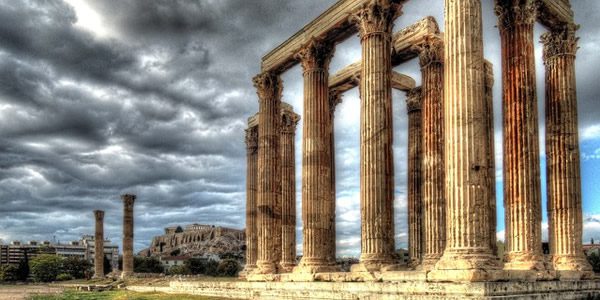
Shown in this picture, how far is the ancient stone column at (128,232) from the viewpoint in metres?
83.4

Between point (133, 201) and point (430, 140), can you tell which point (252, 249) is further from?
point (133, 201)

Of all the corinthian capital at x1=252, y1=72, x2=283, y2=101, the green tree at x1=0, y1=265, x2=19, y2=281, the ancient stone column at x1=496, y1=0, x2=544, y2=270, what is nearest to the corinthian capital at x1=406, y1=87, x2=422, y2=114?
the corinthian capital at x1=252, y1=72, x2=283, y2=101

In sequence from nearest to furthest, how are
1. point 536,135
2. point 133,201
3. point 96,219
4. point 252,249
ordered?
point 536,135 < point 252,249 < point 133,201 < point 96,219

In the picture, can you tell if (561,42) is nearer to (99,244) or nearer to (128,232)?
(128,232)

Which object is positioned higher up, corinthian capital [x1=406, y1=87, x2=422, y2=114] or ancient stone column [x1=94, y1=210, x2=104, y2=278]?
corinthian capital [x1=406, y1=87, x2=422, y2=114]

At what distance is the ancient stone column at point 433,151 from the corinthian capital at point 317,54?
5.46 metres

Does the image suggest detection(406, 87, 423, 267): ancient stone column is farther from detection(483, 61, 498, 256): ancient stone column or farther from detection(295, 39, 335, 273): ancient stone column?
detection(295, 39, 335, 273): ancient stone column

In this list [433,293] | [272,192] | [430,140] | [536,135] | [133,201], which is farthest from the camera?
[133,201]

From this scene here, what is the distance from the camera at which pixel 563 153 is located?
28641mm

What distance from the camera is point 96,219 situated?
311ft

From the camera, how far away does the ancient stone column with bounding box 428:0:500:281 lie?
21562mm

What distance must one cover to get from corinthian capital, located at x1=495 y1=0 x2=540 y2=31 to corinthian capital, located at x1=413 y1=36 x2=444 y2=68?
6.09m

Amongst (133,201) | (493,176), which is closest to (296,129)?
(493,176)

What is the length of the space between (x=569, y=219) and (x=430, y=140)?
26.1 feet
